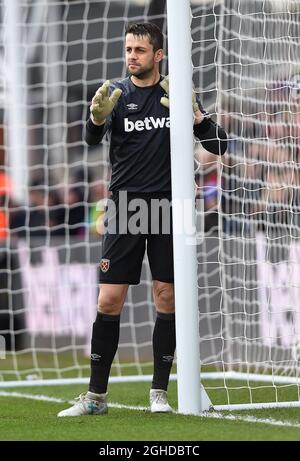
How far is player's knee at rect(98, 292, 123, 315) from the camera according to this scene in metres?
5.43

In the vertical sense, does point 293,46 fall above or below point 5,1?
below

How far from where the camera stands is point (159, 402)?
18.0 feet

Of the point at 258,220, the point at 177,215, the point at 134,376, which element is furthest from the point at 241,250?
the point at 177,215

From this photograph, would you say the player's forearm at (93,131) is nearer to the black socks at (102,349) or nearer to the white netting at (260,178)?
the black socks at (102,349)

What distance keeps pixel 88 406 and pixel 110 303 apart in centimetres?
51

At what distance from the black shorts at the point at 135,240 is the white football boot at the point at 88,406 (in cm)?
58

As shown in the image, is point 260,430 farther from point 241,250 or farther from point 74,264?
point 74,264

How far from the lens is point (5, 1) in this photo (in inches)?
411

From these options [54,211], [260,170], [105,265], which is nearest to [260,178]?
[260,170]

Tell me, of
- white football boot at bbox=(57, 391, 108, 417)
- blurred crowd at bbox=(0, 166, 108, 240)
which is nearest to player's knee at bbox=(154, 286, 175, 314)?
white football boot at bbox=(57, 391, 108, 417)

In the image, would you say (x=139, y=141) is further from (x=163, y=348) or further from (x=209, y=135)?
(x=163, y=348)

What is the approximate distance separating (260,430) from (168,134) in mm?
1651

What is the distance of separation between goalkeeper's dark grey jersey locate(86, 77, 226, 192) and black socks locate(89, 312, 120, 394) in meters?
0.66

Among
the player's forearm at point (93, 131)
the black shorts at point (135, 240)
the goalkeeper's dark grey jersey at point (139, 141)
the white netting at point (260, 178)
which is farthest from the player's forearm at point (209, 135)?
the white netting at point (260, 178)
